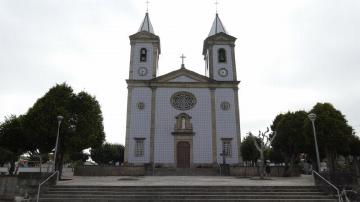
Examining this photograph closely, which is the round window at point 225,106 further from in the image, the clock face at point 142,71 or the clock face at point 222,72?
the clock face at point 142,71

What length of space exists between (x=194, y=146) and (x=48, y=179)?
19001 millimetres

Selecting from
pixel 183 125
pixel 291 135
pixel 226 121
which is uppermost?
pixel 226 121

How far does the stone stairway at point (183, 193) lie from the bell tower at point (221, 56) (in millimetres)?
21448

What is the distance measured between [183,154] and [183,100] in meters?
5.81

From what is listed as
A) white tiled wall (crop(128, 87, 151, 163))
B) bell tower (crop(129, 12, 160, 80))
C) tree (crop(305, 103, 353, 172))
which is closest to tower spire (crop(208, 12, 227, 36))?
bell tower (crop(129, 12, 160, 80))

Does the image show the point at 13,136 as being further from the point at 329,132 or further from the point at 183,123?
the point at 329,132

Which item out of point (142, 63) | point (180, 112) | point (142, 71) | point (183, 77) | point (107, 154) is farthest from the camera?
point (107, 154)

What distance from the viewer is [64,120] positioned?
21.0 m

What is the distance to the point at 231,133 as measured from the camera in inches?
1276

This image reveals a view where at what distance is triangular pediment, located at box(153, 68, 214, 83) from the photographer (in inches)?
1353

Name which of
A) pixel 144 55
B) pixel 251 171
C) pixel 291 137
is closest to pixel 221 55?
pixel 144 55

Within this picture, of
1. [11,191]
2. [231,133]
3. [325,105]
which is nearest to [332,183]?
[325,105]

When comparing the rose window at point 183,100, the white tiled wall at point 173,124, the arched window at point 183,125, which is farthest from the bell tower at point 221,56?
the arched window at point 183,125

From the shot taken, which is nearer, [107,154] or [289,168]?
[289,168]
